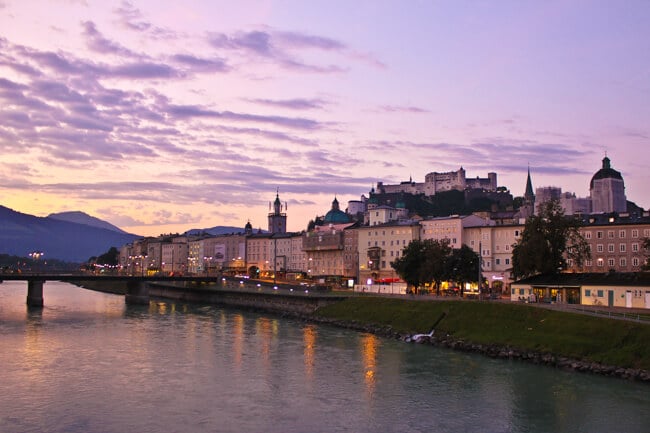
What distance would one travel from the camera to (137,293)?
4296 inches

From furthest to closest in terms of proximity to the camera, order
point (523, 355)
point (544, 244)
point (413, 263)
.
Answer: point (413, 263)
point (544, 244)
point (523, 355)

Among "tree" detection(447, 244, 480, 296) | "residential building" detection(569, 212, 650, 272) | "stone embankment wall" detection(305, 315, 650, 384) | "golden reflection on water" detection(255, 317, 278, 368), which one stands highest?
"residential building" detection(569, 212, 650, 272)

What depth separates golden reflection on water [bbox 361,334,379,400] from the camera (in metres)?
38.5

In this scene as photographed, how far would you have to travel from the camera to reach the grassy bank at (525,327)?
4197cm

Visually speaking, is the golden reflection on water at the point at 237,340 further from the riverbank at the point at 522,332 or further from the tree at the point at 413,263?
the tree at the point at 413,263

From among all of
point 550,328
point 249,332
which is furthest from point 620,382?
point 249,332

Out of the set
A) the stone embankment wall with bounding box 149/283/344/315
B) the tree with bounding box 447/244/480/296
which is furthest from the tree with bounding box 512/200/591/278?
the stone embankment wall with bounding box 149/283/344/315

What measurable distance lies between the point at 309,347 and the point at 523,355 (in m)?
16.5

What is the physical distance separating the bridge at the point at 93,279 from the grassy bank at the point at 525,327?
45.7 metres

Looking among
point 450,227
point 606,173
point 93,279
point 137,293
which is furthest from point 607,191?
point 93,279

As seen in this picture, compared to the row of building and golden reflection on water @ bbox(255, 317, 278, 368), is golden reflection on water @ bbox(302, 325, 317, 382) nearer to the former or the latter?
golden reflection on water @ bbox(255, 317, 278, 368)

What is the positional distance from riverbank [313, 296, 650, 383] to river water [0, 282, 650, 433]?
163cm

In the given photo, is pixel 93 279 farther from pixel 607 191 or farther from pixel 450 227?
pixel 607 191

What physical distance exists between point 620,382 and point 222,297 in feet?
264
